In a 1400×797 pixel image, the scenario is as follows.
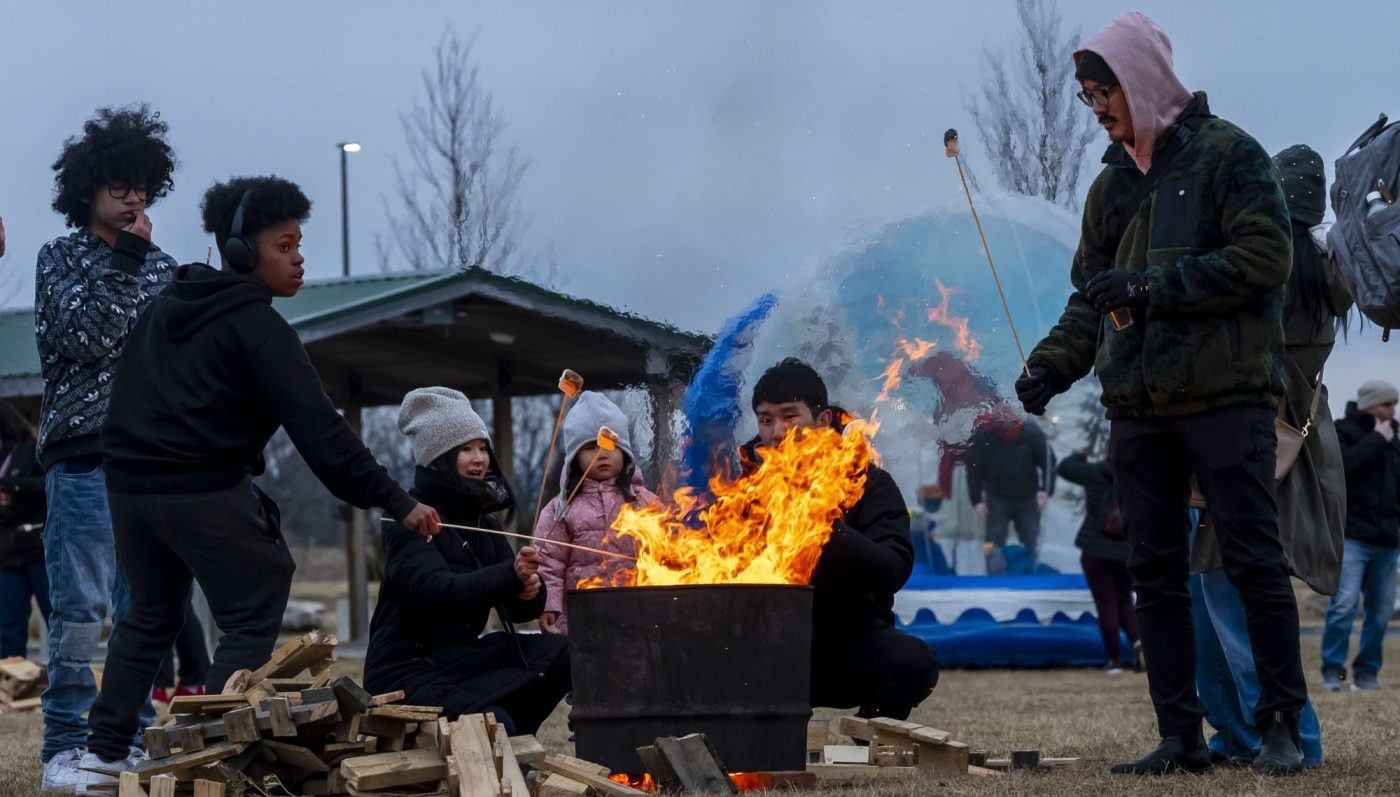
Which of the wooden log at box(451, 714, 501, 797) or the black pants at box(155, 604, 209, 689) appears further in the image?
the black pants at box(155, 604, 209, 689)

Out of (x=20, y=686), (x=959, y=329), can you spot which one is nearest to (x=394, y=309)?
(x=20, y=686)

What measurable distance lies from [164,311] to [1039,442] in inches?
507

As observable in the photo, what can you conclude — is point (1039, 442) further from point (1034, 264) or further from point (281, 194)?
point (281, 194)

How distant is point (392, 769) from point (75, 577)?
1.87m

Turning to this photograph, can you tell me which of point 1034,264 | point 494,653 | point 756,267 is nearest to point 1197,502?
point 756,267

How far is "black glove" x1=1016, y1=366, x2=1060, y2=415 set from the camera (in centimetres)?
561

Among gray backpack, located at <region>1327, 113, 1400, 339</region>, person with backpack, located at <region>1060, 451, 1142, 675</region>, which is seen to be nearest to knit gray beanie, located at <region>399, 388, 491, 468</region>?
gray backpack, located at <region>1327, 113, 1400, 339</region>

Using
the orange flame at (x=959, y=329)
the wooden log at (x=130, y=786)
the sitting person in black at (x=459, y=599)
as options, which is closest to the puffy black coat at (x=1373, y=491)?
the orange flame at (x=959, y=329)

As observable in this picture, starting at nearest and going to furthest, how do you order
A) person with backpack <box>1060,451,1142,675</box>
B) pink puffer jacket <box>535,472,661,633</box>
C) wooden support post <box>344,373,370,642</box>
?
pink puffer jacket <box>535,472,661,633</box> → person with backpack <box>1060,451,1142,675</box> → wooden support post <box>344,373,370,642</box>

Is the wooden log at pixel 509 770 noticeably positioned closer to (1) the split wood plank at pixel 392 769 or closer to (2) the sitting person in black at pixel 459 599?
(1) the split wood plank at pixel 392 769

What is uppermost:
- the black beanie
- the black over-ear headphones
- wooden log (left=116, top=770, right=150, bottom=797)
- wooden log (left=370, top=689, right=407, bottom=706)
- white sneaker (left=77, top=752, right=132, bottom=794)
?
the black beanie

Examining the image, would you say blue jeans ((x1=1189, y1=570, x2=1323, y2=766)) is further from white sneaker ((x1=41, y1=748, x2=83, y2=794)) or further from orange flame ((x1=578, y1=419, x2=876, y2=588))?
white sneaker ((x1=41, y1=748, x2=83, y2=794))

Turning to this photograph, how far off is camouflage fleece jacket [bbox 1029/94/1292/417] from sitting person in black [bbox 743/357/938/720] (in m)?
0.85

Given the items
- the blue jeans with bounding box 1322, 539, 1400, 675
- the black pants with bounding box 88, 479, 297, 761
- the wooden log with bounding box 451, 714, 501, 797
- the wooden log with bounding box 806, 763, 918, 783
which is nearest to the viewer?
the wooden log with bounding box 451, 714, 501, 797
